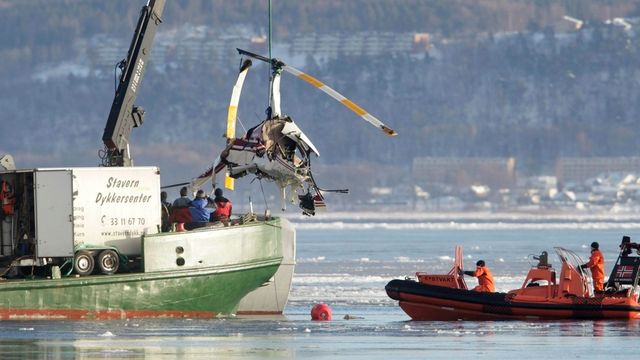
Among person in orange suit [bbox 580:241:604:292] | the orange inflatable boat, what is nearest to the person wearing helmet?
the orange inflatable boat

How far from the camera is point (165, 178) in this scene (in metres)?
193

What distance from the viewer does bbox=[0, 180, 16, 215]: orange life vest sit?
3156 cm

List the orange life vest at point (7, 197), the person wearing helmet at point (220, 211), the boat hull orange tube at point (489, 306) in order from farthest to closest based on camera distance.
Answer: the person wearing helmet at point (220, 211), the boat hull orange tube at point (489, 306), the orange life vest at point (7, 197)

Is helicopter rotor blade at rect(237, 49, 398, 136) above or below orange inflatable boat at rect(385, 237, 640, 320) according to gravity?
above

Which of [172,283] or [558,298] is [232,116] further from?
[558,298]

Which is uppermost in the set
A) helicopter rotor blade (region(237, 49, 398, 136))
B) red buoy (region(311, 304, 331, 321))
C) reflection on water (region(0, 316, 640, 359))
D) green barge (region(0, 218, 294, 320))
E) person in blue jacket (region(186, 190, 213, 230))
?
helicopter rotor blade (region(237, 49, 398, 136))

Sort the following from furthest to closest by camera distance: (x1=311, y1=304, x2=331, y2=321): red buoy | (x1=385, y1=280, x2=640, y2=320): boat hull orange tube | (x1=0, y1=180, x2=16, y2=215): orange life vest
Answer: (x1=311, y1=304, x2=331, y2=321): red buoy → (x1=385, y1=280, x2=640, y2=320): boat hull orange tube → (x1=0, y1=180, x2=16, y2=215): orange life vest

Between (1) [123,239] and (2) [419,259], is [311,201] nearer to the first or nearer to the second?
(1) [123,239]

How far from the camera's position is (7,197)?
31.6m

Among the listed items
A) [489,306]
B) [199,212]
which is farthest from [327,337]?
[199,212]

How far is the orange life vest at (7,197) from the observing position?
31.6 meters

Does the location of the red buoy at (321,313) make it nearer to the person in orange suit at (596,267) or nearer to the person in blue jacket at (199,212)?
the person in blue jacket at (199,212)

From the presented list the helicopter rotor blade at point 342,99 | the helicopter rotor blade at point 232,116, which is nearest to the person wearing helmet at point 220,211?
the helicopter rotor blade at point 232,116

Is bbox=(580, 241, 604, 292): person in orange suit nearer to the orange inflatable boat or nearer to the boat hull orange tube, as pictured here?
the orange inflatable boat
